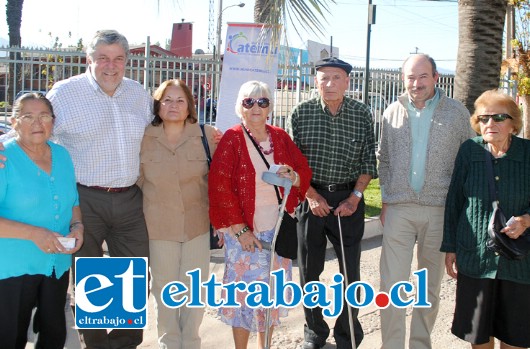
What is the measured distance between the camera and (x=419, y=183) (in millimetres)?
4379

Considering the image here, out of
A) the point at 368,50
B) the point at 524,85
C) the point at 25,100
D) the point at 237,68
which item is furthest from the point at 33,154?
the point at 524,85

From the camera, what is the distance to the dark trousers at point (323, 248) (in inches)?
181

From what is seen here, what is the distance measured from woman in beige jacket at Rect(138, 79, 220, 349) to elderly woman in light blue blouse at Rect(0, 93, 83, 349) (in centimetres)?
59

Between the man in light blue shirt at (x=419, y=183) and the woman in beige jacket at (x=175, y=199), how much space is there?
1.45 meters

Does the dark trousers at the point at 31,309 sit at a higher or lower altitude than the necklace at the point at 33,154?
lower

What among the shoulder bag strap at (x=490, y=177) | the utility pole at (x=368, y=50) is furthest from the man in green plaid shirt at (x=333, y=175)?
the utility pole at (x=368, y=50)

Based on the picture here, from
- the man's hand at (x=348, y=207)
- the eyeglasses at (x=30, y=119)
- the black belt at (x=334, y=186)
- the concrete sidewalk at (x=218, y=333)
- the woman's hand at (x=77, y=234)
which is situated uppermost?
the eyeglasses at (x=30, y=119)

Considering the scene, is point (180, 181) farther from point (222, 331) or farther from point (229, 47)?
point (229, 47)

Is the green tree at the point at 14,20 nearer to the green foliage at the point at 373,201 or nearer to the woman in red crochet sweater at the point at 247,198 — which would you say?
the green foliage at the point at 373,201

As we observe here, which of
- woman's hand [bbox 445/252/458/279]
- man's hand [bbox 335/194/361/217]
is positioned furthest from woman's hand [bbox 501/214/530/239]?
man's hand [bbox 335/194/361/217]

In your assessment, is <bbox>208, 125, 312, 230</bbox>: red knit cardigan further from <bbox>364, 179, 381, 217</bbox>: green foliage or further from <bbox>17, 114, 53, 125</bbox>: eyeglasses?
<bbox>364, 179, 381, 217</bbox>: green foliage

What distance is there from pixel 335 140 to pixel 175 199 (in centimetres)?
137

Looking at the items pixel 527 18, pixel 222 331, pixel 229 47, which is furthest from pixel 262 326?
pixel 527 18

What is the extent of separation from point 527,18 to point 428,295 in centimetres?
1078
